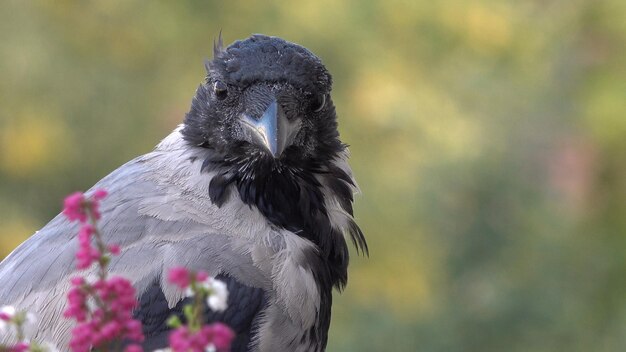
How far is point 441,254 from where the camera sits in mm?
6055

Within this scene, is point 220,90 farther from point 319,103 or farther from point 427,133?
point 427,133

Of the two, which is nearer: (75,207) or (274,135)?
(75,207)

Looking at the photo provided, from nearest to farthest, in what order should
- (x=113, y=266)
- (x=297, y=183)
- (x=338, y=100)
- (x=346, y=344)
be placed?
(x=113, y=266) < (x=297, y=183) < (x=346, y=344) < (x=338, y=100)

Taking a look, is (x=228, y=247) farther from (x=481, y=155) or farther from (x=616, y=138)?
(x=616, y=138)

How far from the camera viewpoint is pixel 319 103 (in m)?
3.40

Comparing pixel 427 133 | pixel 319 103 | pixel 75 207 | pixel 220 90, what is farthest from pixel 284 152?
pixel 427 133

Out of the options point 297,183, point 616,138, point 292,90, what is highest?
point 616,138

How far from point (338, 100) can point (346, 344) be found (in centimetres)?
176

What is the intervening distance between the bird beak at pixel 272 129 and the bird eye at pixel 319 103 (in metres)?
0.12

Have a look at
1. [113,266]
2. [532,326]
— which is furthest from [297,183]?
[532,326]

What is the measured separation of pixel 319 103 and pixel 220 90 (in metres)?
0.35

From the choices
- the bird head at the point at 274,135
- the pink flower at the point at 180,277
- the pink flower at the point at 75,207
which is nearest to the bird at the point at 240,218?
the bird head at the point at 274,135

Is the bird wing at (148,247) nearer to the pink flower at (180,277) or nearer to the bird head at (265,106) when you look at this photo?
the bird head at (265,106)

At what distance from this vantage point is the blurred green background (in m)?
5.91
